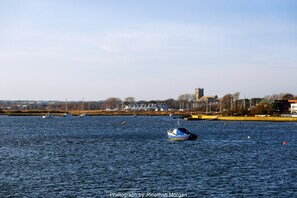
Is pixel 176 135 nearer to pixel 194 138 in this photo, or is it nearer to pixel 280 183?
pixel 194 138

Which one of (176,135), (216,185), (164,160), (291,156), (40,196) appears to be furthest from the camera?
(176,135)

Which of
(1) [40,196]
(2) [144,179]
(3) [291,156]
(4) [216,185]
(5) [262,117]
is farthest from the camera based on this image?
(5) [262,117]

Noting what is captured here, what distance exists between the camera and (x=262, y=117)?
17512 cm

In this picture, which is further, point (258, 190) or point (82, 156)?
point (82, 156)

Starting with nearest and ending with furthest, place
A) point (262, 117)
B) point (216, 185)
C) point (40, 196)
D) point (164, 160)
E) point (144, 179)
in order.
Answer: point (40, 196)
point (216, 185)
point (144, 179)
point (164, 160)
point (262, 117)

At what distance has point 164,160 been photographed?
5319 cm

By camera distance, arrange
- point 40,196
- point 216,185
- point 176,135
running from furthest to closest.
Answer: point 176,135 < point 216,185 < point 40,196

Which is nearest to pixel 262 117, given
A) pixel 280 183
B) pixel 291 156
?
pixel 291 156

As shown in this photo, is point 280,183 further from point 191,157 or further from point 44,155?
point 44,155

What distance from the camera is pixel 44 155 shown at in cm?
5906

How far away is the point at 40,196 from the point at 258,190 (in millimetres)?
14345

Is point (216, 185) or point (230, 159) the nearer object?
point (216, 185)

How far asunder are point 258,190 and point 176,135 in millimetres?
45052

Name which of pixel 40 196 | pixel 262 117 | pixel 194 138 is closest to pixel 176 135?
pixel 194 138
